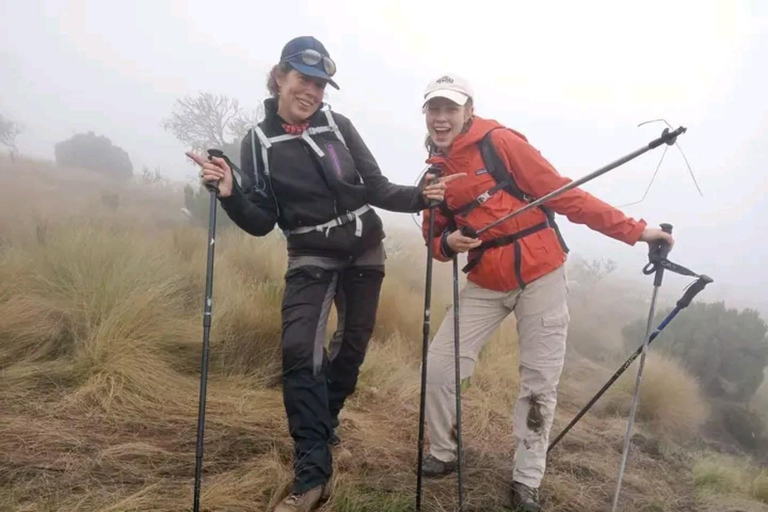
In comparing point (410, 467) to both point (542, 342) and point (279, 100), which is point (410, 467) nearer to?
point (542, 342)

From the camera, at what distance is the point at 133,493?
285cm

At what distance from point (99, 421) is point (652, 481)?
13.6ft

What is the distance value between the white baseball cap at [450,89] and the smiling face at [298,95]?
0.63 m

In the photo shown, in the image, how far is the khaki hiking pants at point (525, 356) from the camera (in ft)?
10.4

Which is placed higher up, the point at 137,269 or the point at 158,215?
the point at 158,215

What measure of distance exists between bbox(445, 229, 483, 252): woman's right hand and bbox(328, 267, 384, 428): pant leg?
529 mm

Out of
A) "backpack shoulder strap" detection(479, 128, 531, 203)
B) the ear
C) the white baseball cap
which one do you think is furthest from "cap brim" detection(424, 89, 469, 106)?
the ear

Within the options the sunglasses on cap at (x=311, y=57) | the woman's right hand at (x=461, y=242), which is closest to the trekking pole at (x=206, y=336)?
the sunglasses on cap at (x=311, y=57)

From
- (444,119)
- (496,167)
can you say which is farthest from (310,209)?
(496,167)

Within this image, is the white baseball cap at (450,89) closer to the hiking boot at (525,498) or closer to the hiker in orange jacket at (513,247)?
the hiker in orange jacket at (513,247)

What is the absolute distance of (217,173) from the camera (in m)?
2.78

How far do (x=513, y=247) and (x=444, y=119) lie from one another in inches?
34.1

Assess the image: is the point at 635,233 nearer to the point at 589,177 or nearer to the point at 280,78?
the point at 589,177

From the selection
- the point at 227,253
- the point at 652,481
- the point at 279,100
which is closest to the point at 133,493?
the point at 279,100
